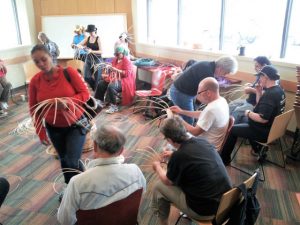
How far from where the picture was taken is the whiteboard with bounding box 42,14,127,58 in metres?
6.85

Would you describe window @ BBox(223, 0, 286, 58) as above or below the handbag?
above

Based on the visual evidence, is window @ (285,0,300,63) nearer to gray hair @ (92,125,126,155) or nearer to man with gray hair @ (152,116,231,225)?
man with gray hair @ (152,116,231,225)

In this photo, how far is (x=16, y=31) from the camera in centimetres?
721

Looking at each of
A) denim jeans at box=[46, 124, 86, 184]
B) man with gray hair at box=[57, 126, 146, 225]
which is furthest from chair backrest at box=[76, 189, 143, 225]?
denim jeans at box=[46, 124, 86, 184]

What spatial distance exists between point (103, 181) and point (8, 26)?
23.0 feet

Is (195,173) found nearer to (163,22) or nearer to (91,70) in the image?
(91,70)

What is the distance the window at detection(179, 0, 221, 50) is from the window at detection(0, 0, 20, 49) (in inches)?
168

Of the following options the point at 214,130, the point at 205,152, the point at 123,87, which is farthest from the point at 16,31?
the point at 205,152

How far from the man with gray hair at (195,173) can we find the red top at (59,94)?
2.69 feet

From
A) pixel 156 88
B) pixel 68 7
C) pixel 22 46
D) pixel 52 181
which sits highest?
pixel 68 7

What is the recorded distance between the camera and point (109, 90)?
5.48 metres

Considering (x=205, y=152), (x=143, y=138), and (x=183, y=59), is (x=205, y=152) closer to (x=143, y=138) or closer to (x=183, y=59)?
(x=143, y=138)

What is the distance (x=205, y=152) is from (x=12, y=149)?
3175 mm

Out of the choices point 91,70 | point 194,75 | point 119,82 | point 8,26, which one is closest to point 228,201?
point 194,75
